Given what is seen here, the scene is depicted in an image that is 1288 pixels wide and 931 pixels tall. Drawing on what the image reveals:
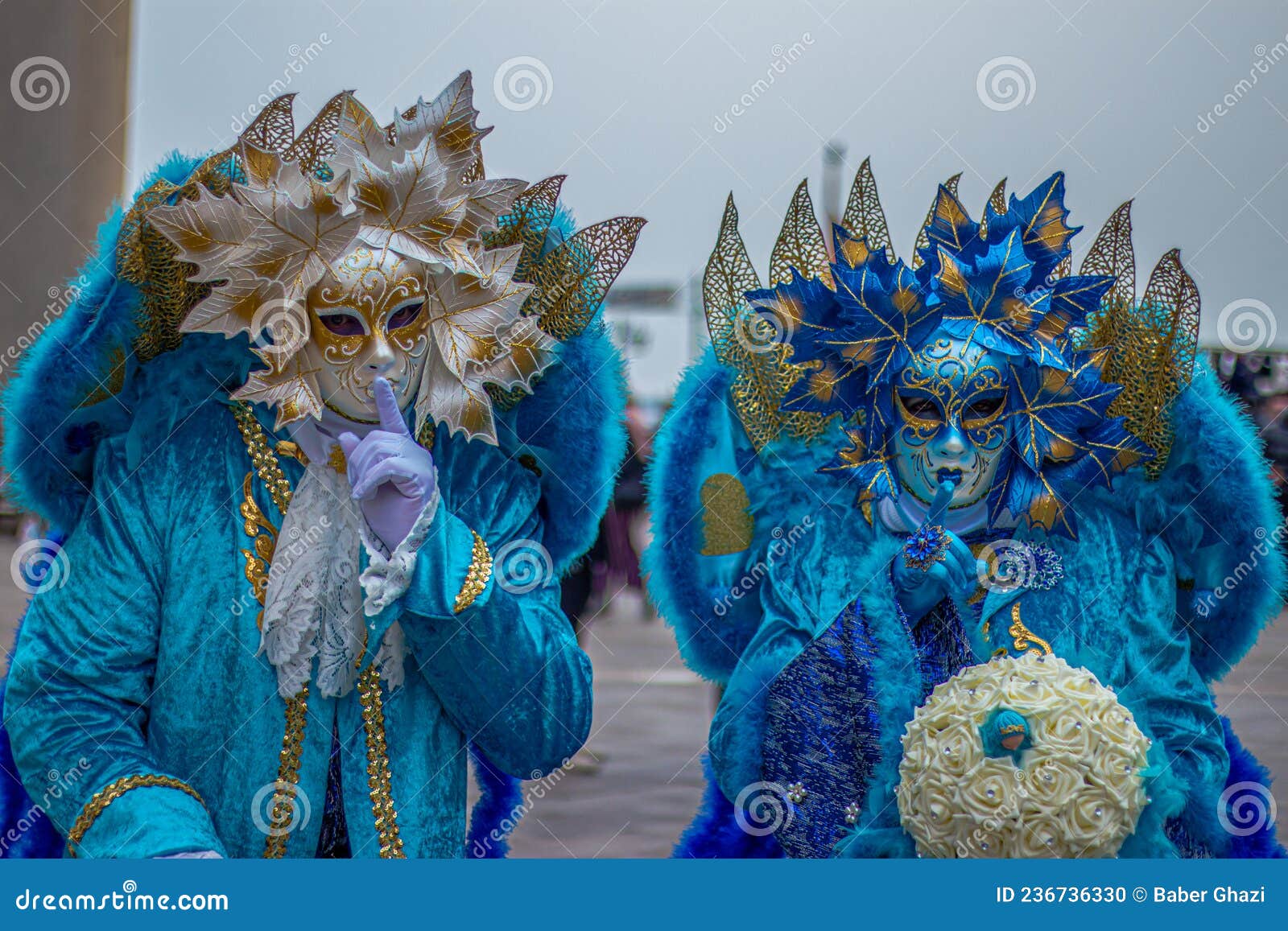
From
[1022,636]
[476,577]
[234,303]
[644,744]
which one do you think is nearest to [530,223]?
[234,303]

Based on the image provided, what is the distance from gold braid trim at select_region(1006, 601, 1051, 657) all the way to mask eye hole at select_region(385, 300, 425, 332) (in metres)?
1.23

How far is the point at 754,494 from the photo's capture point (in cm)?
299

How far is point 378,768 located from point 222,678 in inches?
11.3

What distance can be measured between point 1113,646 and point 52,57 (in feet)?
9.48

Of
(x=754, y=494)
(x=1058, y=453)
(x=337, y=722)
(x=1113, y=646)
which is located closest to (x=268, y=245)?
(x=337, y=722)

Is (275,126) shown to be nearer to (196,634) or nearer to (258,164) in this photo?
(258,164)

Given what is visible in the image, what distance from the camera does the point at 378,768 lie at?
239 cm

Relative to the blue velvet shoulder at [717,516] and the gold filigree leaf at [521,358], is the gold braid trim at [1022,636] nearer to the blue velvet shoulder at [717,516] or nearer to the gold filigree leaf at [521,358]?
the blue velvet shoulder at [717,516]

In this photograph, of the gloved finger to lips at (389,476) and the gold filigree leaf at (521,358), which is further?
the gold filigree leaf at (521,358)

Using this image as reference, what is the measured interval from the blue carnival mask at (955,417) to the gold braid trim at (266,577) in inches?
44.1

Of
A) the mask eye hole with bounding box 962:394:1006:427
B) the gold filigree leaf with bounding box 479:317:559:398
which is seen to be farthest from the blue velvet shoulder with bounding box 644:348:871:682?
the gold filigree leaf with bounding box 479:317:559:398

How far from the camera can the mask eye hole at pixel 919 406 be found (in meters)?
2.73

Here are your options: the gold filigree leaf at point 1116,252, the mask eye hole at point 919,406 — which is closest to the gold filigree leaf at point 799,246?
the mask eye hole at point 919,406

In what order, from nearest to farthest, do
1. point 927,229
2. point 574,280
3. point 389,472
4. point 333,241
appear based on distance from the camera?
1. point 389,472
2. point 333,241
3. point 574,280
4. point 927,229
